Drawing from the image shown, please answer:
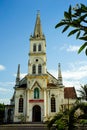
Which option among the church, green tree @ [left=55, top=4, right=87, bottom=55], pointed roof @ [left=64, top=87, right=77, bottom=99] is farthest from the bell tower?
green tree @ [left=55, top=4, right=87, bottom=55]

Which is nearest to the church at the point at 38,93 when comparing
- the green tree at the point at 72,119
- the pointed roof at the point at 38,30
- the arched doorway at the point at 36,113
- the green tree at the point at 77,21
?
the arched doorway at the point at 36,113

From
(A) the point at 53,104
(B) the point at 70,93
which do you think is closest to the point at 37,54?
(A) the point at 53,104

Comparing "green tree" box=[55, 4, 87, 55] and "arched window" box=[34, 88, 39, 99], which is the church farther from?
"green tree" box=[55, 4, 87, 55]

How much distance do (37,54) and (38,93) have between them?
920 cm

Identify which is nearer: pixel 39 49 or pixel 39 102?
pixel 39 102

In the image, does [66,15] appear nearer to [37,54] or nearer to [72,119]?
[72,119]

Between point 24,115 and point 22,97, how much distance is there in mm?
3909

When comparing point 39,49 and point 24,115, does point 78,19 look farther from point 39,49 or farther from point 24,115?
point 39,49

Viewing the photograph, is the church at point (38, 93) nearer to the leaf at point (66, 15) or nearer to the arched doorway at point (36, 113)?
the arched doorway at point (36, 113)

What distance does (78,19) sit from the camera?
2807 mm

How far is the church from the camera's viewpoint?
41.1 meters

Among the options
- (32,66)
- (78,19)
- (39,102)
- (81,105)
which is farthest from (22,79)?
(78,19)

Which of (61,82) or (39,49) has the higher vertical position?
(39,49)

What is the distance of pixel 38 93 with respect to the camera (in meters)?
42.2
